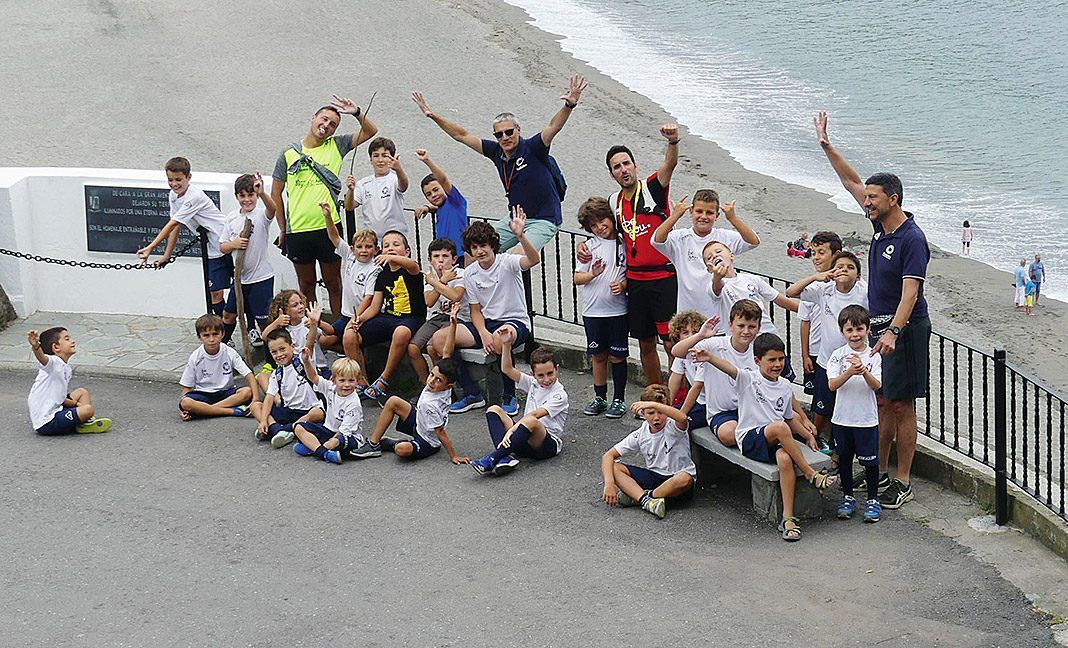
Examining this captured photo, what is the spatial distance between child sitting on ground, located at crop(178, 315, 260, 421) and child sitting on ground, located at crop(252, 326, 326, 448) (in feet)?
1.40

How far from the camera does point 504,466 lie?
10.0 metres

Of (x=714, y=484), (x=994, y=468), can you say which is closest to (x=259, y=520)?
(x=714, y=484)

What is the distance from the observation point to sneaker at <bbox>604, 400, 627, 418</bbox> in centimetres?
1107

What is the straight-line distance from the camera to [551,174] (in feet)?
38.7

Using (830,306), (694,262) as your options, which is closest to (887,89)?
(694,262)

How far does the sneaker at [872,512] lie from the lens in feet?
30.0

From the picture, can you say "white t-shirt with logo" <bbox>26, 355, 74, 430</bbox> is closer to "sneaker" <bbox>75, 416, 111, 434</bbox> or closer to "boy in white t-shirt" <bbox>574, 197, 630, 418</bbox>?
"sneaker" <bbox>75, 416, 111, 434</bbox>

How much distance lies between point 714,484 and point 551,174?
318 centimetres

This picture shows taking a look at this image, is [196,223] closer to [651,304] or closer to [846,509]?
[651,304]

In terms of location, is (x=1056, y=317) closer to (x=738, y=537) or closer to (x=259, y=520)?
(x=738, y=537)

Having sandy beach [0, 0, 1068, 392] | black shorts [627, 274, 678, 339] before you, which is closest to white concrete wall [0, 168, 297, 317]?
black shorts [627, 274, 678, 339]

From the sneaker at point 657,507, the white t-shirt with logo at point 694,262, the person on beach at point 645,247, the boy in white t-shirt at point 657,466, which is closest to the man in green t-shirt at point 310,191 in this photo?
the person on beach at point 645,247

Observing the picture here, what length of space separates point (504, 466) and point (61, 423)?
3.47 metres

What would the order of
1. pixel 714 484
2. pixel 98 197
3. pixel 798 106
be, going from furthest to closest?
pixel 798 106 < pixel 98 197 < pixel 714 484
